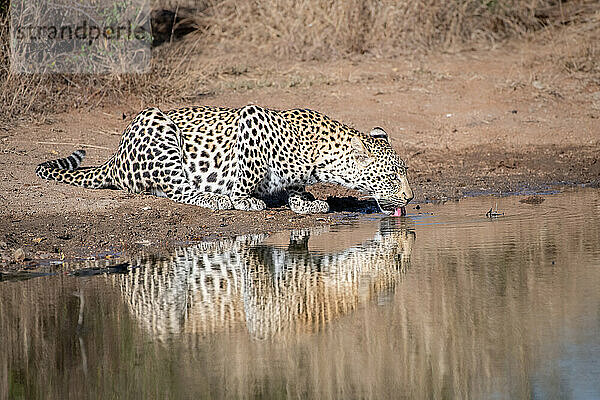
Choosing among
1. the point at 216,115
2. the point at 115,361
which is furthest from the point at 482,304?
the point at 216,115

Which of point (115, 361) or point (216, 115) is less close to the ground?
point (216, 115)

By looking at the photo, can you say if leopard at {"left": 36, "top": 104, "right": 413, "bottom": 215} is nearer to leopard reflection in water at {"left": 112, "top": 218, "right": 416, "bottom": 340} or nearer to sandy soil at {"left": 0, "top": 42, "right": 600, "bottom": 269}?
sandy soil at {"left": 0, "top": 42, "right": 600, "bottom": 269}

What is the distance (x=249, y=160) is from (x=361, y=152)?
111 cm

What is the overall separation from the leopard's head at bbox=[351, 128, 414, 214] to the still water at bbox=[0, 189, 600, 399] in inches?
49.7

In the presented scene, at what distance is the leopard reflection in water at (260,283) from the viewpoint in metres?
5.64

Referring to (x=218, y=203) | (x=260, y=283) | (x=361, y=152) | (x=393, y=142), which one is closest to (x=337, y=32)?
(x=393, y=142)

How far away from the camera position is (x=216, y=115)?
9930mm

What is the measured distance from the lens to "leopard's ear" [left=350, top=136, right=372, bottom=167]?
31.0 feet

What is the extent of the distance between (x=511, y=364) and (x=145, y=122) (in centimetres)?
596

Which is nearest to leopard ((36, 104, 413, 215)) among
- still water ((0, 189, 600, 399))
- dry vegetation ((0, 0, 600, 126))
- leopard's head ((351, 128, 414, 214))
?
leopard's head ((351, 128, 414, 214))

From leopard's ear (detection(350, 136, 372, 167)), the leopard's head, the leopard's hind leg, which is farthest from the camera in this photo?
the leopard's hind leg

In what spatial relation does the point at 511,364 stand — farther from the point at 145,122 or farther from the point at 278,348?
the point at 145,122

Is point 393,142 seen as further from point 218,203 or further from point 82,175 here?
point 82,175

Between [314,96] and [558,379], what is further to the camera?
[314,96]
